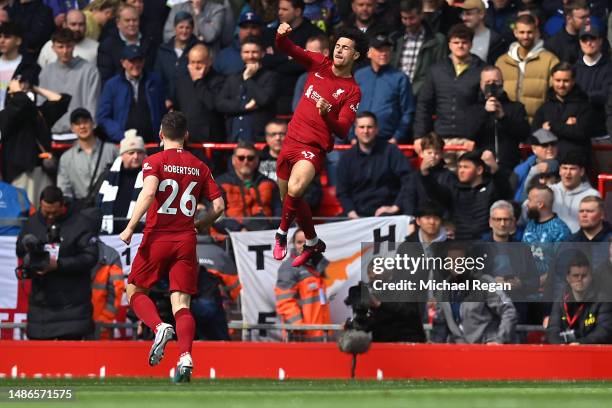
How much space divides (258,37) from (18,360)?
574 centimetres

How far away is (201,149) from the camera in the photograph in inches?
746

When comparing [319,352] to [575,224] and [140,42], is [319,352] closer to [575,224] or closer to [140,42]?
[575,224]

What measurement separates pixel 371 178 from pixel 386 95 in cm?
149

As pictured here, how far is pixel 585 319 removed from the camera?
16.0m

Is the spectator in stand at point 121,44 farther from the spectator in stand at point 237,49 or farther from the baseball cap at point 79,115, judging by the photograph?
the baseball cap at point 79,115

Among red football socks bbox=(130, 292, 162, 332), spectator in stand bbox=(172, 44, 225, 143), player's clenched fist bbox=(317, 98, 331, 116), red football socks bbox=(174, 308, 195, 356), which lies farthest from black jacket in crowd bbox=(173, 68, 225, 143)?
player's clenched fist bbox=(317, 98, 331, 116)

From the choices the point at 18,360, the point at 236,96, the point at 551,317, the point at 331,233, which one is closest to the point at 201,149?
the point at 236,96

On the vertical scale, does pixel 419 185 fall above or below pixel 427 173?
below

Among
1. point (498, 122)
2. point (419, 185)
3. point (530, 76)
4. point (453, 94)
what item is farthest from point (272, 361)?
point (530, 76)

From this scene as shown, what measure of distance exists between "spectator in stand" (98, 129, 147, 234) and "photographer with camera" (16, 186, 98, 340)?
3.50ft

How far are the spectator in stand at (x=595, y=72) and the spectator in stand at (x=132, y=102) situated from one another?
5.23 m

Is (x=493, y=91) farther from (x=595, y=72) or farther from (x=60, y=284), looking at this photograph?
(x=60, y=284)

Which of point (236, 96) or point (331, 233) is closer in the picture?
point (331, 233)

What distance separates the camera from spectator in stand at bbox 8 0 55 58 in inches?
855
